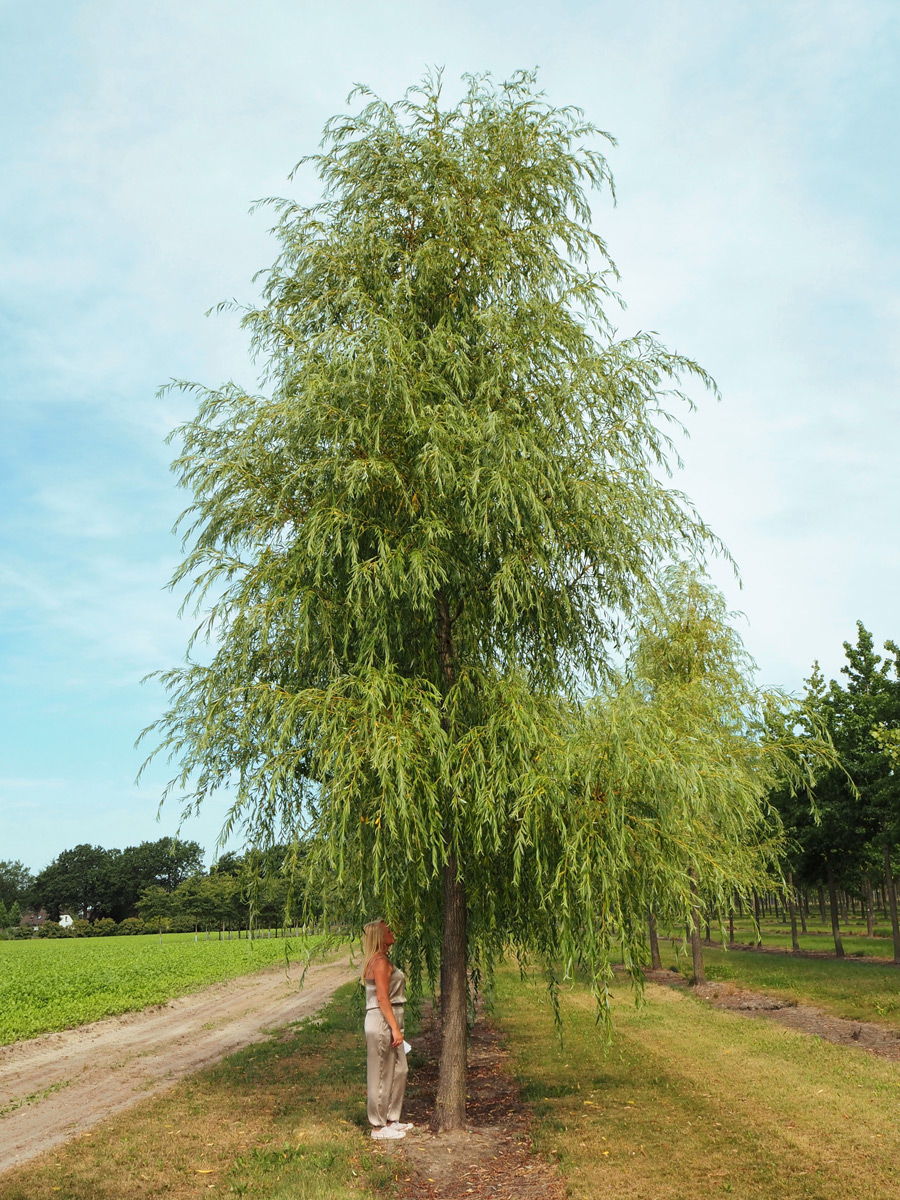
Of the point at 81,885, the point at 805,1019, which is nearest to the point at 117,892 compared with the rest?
the point at 81,885

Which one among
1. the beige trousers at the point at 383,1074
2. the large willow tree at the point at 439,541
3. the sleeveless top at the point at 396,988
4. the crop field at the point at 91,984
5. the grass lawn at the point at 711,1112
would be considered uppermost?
the large willow tree at the point at 439,541

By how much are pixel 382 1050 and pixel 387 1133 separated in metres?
0.67

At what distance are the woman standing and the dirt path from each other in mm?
1416

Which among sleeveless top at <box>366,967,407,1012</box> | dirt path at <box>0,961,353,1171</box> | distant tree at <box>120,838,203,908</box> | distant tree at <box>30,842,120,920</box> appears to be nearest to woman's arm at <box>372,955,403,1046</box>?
sleeveless top at <box>366,967,407,1012</box>

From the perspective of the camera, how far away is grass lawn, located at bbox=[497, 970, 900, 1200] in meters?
6.41

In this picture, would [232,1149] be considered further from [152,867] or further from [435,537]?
[152,867]

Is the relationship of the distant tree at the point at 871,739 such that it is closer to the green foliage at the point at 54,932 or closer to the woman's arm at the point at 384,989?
the woman's arm at the point at 384,989

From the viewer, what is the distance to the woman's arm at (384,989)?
25.8ft

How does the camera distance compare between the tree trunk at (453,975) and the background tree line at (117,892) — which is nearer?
the tree trunk at (453,975)

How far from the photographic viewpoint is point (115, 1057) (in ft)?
45.0

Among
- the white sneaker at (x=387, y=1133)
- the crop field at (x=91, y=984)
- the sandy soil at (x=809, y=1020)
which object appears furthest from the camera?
the crop field at (x=91, y=984)

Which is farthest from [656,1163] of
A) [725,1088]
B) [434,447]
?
[434,447]

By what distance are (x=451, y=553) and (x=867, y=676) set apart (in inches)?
932

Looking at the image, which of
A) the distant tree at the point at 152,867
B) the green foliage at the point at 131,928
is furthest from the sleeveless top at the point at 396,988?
the distant tree at the point at 152,867
